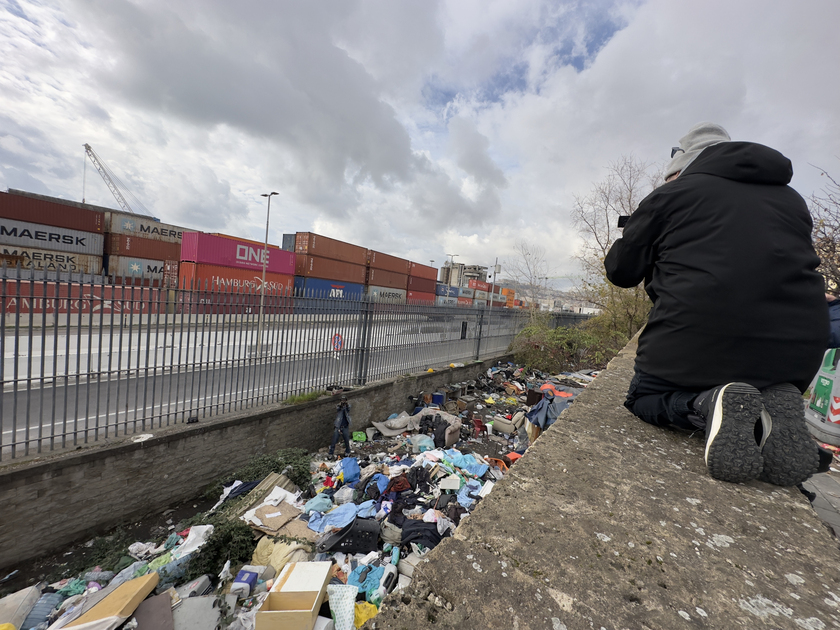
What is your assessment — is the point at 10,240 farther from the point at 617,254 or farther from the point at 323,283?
the point at 617,254

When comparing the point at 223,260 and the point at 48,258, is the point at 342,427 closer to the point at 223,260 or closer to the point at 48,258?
the point at 223,260

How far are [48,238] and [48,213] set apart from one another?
1.23m

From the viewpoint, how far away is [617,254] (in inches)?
70.6

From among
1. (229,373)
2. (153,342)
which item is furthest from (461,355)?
(153,342)

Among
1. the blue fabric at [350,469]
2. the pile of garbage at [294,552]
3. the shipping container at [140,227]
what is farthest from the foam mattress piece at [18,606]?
the shipping container at [140,227]

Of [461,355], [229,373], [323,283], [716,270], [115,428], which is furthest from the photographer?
[323,283]

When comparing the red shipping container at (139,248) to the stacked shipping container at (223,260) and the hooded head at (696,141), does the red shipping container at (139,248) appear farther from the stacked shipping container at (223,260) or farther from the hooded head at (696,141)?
the hooded head at (696,141)

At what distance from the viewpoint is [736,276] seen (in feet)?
4.43

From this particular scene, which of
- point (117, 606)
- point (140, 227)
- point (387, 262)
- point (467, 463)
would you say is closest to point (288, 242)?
point (387, 262)

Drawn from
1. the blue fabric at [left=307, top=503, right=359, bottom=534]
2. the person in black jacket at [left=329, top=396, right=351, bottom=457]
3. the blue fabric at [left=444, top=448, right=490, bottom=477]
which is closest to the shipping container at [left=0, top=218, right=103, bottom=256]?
the person in black jacket at [left=329, top=396, right=351, bottom=457]

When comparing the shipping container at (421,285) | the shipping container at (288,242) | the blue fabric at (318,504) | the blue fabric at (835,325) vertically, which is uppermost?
the shipping container at (288,242)

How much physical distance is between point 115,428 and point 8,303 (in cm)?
157

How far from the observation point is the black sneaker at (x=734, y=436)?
1.24m

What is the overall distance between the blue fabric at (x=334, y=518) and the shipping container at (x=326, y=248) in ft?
69.0
